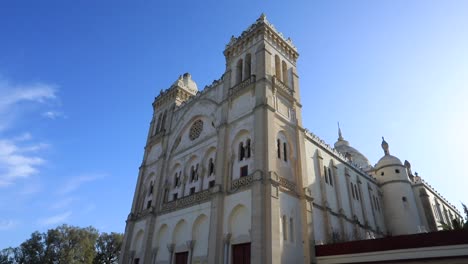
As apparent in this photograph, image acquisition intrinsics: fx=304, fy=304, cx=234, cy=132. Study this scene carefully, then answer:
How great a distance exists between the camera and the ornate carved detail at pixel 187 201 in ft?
75.5

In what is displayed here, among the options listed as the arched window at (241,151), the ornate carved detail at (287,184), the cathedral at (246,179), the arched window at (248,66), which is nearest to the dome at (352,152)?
the cathedral at (246,179)

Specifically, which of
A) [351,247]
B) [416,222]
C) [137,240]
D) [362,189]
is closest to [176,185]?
[137,240]

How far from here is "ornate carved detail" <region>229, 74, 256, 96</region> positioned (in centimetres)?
2442

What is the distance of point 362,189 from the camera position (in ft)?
113

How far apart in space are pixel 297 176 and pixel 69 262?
41362 mm

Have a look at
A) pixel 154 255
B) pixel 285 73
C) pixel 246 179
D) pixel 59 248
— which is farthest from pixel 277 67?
pixel 59 248

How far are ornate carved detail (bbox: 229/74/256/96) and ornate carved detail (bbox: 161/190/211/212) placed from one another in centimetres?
854

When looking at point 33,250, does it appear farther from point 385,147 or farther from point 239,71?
point 385,147

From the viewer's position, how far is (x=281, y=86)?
25.2 m

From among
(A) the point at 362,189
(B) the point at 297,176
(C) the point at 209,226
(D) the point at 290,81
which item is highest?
(D) the point at 290,81

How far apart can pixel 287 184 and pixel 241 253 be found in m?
5.51

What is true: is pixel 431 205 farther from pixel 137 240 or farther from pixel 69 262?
pixel 69 262

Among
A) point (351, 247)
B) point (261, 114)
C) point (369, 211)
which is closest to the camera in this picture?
point (351, 247)

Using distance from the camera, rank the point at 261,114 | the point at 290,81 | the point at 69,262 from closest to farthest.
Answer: the point at 261,114 → the point at 290,81 → the point at 69,262
